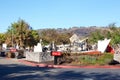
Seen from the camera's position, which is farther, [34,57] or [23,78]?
[34,57]

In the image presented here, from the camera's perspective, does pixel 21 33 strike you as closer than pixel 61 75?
No

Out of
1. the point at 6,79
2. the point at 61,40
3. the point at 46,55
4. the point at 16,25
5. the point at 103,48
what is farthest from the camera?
the point at 61,40

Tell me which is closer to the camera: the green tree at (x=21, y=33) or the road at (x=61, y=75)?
the road at (x=61, y=75)

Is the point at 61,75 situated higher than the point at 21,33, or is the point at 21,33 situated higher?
the point at 21,33

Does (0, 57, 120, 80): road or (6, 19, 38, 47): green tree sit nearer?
(0, 57, 120, 80): road

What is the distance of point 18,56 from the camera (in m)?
50.9

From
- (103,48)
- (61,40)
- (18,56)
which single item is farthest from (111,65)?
(61,40)

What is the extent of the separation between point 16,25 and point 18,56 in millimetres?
27827

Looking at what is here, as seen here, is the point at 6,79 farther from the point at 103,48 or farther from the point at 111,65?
the point at 103,48

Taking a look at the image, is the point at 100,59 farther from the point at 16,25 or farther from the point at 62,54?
the point at 16,25

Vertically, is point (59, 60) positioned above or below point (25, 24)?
below

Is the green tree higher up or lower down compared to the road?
higher up

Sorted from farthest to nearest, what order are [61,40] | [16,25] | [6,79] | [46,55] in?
[61,40], [16,25], [46,55], [6,79]

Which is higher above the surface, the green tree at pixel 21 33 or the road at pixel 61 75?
the green tree at pixel 21 33
